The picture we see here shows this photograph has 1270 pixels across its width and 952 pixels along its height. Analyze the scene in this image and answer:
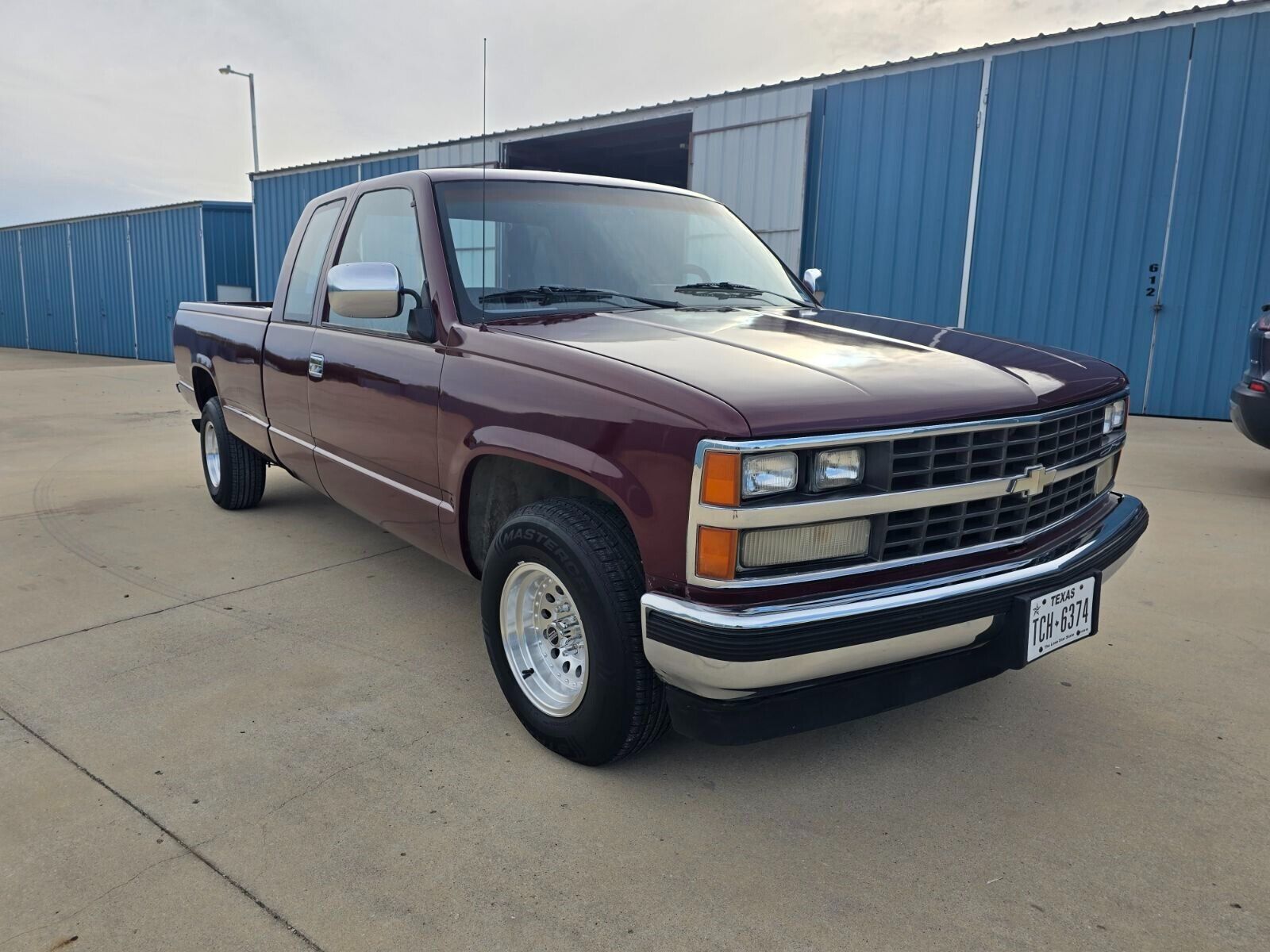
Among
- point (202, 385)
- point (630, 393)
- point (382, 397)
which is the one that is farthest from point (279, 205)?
point (630, 393)

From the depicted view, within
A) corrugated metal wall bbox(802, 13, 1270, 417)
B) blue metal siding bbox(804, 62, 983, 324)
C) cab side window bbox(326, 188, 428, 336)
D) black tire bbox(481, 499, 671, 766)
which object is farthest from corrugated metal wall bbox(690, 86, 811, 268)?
black tire bbox(481, 499, 671, 766)

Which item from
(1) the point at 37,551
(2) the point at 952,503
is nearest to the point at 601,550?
(2) the point at 952,503

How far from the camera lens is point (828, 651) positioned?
2.05 metres

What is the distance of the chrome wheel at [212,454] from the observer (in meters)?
5.58

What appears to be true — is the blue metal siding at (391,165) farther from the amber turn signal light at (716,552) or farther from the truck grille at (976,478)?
the amber turn signal light at (716,552)

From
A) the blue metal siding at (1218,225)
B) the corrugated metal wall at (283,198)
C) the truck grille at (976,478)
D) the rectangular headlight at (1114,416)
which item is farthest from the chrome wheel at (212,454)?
the corrugated metal wall at (283,198)

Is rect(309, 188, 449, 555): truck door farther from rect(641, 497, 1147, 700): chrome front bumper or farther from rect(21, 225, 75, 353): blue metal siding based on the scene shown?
rect(21, 225, 75, 353): blue metal siding

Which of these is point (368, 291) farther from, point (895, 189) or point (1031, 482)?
point (895, 189)

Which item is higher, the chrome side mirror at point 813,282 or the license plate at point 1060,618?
the chrome side mirror at point 813,282

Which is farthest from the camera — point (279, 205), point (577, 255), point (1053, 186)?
point (279, 205)

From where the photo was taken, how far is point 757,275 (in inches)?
150

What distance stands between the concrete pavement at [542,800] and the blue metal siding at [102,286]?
22.0 m

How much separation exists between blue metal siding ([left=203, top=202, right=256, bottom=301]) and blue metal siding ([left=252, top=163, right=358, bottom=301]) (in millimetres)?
995

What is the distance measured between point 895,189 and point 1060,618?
9.54m
